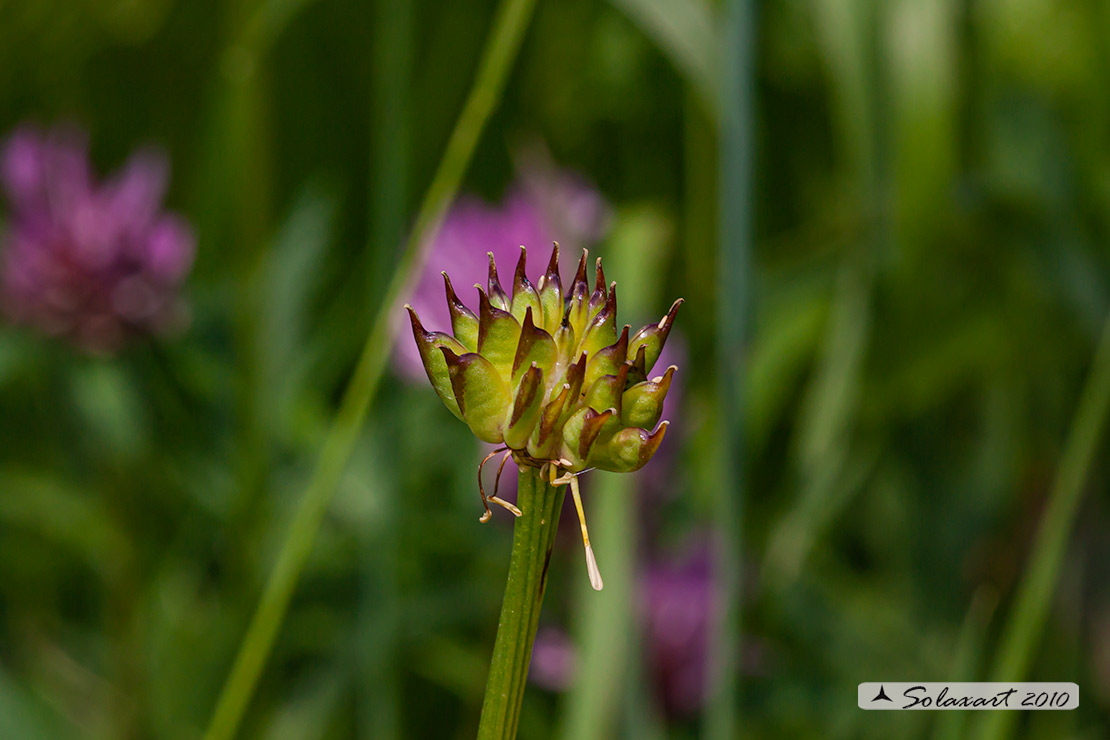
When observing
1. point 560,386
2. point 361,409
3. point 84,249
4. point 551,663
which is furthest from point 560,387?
point 84,249

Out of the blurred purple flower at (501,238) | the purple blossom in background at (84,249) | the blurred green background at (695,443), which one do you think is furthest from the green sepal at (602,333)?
the purple blossom in background at (84,249)

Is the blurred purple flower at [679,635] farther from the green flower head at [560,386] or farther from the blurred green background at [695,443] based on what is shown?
the green flower head at [560,386]

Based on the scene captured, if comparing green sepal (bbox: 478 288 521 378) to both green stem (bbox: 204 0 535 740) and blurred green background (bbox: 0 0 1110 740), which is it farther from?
blurred green background (bbox: 0 0 1110 740)

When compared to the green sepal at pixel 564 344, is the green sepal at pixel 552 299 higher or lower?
higher

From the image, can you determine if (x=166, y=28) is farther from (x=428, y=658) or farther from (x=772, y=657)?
(x=772, y=657)

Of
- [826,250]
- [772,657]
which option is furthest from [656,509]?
[826,250]

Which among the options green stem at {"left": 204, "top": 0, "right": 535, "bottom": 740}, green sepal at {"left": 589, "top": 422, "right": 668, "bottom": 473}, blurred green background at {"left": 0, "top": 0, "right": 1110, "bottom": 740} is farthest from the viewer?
blurred green background at {"left": 0, "top": 0, "right": 1110, "bottom": 740}

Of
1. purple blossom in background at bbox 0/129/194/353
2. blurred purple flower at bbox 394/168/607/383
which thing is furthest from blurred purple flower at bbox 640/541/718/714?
purple blossom in background at bbox 0/129/194/353
